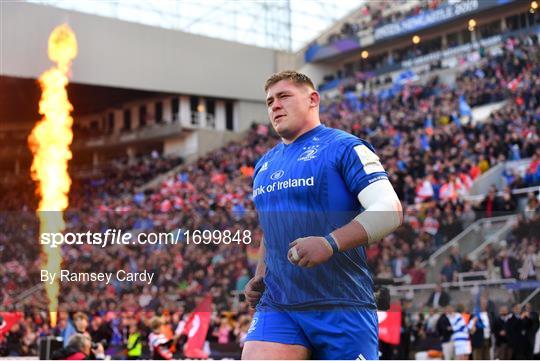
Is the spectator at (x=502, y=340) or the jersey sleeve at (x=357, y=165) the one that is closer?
the jersey sleeve at (x=357, y=165)

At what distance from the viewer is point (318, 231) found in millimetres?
3525

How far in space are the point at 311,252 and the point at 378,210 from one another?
349 mm

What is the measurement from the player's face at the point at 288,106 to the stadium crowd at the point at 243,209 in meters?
1.48

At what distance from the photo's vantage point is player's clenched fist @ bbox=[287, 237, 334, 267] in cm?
317

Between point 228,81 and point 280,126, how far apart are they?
4098 centimetres

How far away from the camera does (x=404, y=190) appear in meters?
20.5

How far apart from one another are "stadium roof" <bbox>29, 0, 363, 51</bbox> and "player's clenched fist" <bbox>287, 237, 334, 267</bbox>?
41250 mm

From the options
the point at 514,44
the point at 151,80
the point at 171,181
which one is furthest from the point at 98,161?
the point at 514,44

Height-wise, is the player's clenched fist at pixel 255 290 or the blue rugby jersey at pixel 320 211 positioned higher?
the blue rugby jersey at pixel 320 211

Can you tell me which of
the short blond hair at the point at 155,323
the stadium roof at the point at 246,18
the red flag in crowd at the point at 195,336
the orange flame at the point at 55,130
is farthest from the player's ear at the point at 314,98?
the stadium roof at the point at 246,18

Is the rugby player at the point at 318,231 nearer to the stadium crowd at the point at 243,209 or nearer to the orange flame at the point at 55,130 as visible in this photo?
the stadium crowd at the point at 243,209

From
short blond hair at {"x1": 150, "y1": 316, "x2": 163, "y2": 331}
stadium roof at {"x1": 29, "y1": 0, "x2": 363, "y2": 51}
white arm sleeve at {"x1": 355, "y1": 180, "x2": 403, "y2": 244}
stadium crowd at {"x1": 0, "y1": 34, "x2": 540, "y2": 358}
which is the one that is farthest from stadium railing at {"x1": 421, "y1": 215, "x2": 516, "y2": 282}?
stadium roof at {"x1": 29, "y1": 0, "x2": 363, "y2": 51}

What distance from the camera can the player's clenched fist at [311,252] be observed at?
3174mm


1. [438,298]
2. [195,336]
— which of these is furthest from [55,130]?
[438,298]
